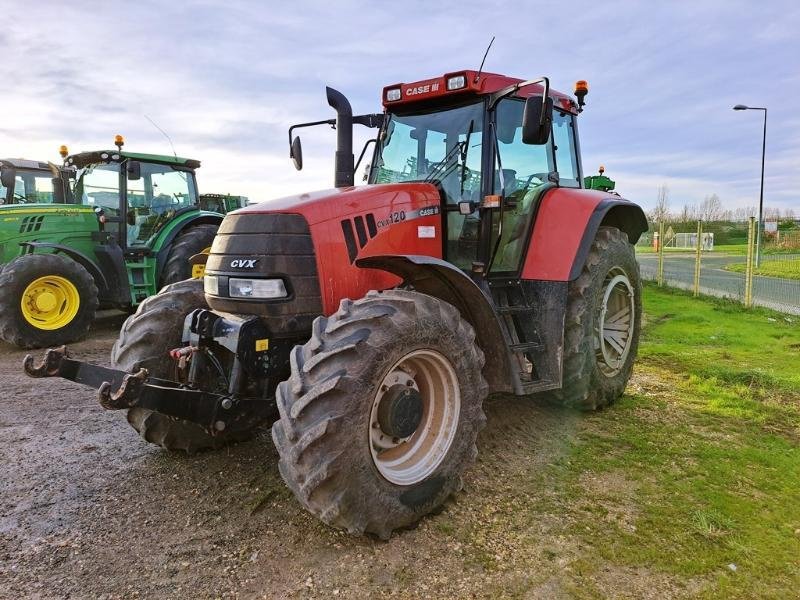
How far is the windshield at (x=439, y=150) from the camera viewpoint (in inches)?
165

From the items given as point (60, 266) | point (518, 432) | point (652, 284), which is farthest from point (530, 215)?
point (652, 284)

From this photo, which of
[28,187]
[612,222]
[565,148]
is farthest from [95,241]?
[612,222]

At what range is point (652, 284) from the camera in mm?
14641

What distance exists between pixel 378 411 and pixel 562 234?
2.17 m

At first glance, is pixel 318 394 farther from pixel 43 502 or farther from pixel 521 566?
pixel 43 502

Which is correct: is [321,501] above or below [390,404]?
below

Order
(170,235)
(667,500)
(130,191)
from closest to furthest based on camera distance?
(667,500)
(130,191)
(170,235)

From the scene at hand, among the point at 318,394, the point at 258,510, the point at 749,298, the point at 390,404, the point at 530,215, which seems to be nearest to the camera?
the point at 318,394

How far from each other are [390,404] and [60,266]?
6.60 m

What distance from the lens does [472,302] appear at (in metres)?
3.64

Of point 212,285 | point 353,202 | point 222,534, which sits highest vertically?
point 353,202

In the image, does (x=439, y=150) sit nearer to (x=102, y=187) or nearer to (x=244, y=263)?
(x=244, y=263)

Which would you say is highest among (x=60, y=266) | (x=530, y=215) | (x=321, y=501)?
(x=530, y=215)

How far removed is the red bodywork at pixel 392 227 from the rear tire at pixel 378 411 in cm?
44
